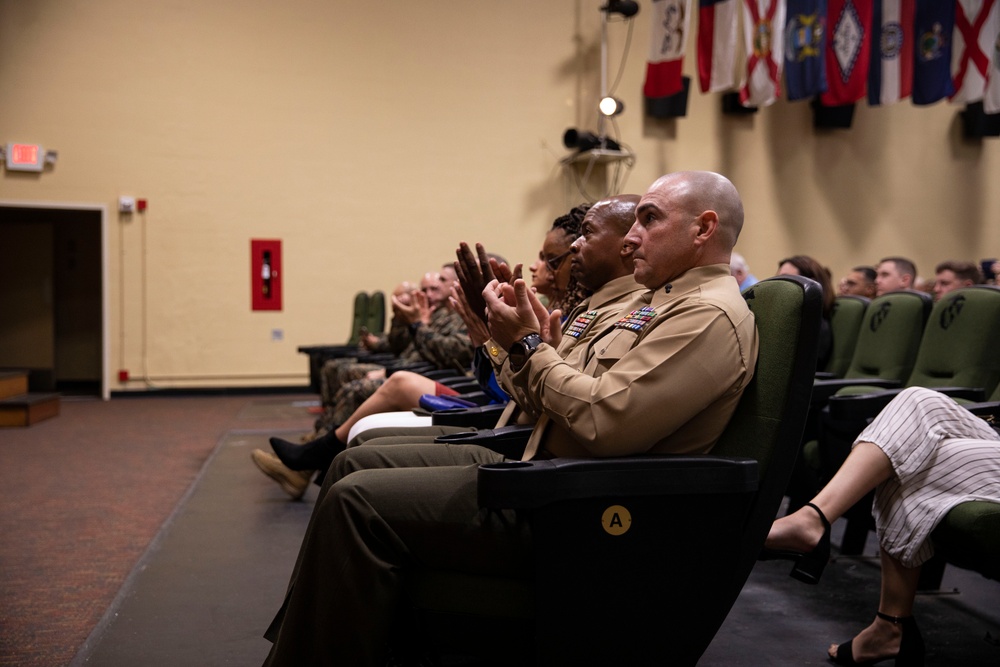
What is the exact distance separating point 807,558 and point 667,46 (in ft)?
24.4

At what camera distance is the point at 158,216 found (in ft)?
27.2

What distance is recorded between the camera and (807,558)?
165 cm

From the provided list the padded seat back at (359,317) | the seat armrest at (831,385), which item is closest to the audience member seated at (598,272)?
the seat armrest at (831,385)

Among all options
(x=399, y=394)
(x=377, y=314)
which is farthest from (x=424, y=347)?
(x=377, y=314)

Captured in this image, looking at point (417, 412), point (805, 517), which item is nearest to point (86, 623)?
point (417, 412)

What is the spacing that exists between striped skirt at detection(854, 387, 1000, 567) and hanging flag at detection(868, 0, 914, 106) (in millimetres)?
7424

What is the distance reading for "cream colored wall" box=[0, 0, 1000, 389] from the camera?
26.6ft

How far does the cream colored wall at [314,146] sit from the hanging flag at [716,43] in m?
0.91

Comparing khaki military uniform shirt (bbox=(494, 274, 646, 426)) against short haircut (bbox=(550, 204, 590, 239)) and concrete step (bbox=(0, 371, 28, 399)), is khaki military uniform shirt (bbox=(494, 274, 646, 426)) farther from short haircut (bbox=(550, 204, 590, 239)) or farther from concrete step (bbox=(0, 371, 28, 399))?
concrete step (bbox=(0, 371, 28, 399))

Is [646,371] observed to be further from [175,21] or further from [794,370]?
[175,21]

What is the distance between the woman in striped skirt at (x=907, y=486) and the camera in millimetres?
1813

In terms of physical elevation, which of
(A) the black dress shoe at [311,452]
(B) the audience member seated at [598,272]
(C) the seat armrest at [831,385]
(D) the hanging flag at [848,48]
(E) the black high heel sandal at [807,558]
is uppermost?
(D) the hanging flag at [848,48]

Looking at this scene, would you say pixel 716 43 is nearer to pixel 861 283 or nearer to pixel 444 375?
pixel 861 283

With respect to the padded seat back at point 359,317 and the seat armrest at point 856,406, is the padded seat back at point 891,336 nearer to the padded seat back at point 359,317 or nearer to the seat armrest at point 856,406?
the seat armrest at point 856,406
